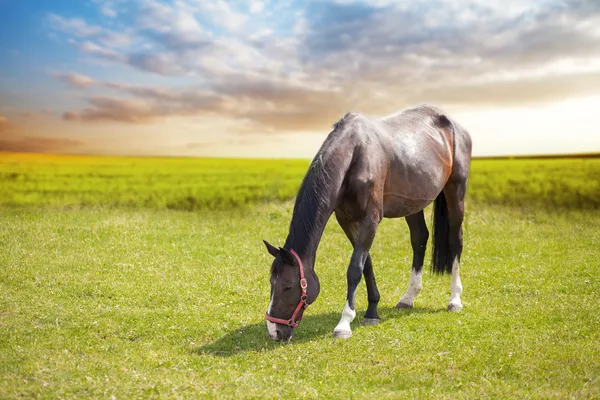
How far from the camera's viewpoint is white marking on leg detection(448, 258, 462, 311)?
385 inches

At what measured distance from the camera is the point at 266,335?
834 cm

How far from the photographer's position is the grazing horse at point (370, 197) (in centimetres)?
767

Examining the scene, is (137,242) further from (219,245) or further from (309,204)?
(309,204)

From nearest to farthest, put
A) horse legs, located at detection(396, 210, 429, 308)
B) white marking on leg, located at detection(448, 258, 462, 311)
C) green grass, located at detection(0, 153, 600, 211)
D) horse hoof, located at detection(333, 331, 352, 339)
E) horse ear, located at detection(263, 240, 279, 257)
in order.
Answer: horse ear, located at detection(263, 240, 279, 257) → horse hoof, located at detection(333, 331, 352, 339) → white marking on leg, located at detection(448, 258, 462, 311) → horse legs, located at detection(396, 210, 429, 308) → green grass, located at detection(0, 153, 600, 211)

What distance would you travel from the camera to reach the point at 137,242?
50.7ft

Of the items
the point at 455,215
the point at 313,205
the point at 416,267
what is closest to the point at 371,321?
the point at 416,267

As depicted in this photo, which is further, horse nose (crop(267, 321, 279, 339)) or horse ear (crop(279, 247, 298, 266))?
horse nose (crop(267, 321, 279, 339))

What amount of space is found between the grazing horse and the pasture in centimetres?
61

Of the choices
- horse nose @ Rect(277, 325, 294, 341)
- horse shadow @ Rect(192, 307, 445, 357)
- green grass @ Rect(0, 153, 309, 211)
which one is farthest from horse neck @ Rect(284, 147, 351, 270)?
green grass @ Rect(0, 153, 309, 211)

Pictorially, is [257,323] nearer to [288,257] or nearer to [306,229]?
[288,257]

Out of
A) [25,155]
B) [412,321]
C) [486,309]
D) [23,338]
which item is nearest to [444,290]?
[486,309]

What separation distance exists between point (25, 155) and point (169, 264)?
46278 mm

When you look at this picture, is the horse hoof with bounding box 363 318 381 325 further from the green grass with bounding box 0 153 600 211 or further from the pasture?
the green grass with bounding box 0 153 600 211

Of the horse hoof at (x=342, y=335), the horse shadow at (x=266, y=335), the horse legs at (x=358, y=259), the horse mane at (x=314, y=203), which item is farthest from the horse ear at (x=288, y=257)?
the horse hoof at (x=342, y=335)
